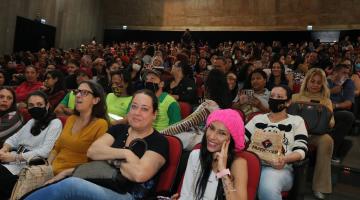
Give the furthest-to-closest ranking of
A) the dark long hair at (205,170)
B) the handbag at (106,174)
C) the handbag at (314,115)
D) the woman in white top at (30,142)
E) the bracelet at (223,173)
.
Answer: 1. the handbag at (314,115)
2. the woman in white top at (30,142)
3. the handbag at (106,174)
4. the dark long hair at (205,170)
5. the bracelet at (223,173)

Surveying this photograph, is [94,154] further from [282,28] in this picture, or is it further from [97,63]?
[282,28]

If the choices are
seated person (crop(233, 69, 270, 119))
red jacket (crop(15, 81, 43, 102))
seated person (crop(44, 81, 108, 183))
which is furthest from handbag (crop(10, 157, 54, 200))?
red jacket (crop(15, 81, 43, 102))

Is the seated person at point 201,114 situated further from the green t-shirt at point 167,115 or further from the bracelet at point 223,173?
the bracelet at point 223,173

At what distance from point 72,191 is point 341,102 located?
3.66m

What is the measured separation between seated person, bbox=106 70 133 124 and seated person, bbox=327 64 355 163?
2.28 m

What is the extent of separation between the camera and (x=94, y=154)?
8.37ft

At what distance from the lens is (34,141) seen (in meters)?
3.31

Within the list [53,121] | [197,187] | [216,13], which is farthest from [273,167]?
[216,13]

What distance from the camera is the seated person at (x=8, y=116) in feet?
12.1

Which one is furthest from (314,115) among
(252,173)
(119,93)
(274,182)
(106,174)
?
(106,174)

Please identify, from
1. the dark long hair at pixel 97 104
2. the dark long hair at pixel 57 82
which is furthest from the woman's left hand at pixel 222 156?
the dark long hair at pixel 57 82

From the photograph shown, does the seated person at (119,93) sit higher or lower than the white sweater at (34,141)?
higher

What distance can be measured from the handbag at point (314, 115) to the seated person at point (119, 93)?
176 centimetres

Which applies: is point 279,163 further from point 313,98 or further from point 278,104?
point 313,98
